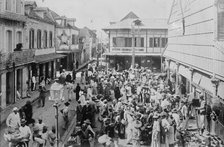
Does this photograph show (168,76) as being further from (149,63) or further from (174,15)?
(149,63)

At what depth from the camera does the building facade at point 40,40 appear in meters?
25.3

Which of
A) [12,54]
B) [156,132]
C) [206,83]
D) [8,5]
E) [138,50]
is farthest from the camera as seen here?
[138,50]

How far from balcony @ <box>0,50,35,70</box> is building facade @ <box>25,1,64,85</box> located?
1.63m

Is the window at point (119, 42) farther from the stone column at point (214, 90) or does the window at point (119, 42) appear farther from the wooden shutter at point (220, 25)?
the wooden shutter at point (220, 25)

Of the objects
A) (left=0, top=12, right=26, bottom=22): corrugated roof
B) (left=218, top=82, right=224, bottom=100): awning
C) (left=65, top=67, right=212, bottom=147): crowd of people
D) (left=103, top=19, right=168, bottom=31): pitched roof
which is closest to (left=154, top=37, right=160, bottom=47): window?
(left=103, top=19, right=168, bottom=31): pitched roof

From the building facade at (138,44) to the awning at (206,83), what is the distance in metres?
26.4

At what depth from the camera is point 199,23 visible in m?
17.4

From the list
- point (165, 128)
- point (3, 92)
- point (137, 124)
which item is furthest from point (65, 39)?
point (165, 128)

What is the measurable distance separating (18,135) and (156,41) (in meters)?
34.4

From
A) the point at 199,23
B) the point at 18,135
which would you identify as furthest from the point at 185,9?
the point at 18,135

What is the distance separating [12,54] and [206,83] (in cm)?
1078

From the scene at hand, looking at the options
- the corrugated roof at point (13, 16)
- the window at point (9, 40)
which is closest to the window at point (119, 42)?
the corrugated roof at point (13, 16)

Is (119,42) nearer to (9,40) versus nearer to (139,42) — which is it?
(139,42)

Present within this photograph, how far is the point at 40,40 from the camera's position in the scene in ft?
91.0
